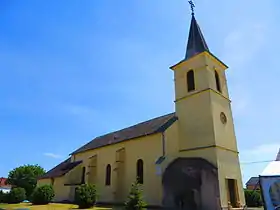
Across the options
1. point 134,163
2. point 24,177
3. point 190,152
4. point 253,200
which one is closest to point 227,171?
point 190,152

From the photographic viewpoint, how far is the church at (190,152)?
1895cm

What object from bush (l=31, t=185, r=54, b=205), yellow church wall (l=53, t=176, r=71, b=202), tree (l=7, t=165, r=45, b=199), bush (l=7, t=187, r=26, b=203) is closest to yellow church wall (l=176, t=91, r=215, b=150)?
bush (l=31, t=185, r=54, b=205)

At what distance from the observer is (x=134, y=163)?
23625mm

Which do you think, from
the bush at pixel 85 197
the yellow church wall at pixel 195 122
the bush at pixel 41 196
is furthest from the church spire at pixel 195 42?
the bush at pixel 41 196

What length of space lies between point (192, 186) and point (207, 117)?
233 inches

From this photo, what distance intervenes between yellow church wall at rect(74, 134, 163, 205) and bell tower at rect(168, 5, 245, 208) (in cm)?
268

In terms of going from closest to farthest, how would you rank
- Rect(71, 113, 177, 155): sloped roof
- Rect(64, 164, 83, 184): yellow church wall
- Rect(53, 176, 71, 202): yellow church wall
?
Rect(71, 113, 177, 155): sloped roof → Rect(53, 176, 71, 202): yellow church wall → Rect(64, 164, 83, 184): yellow church wall

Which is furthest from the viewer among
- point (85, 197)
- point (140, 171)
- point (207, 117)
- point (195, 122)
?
point (140, 171)

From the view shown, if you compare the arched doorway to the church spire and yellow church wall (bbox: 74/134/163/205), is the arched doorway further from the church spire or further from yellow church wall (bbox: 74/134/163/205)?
the church spire

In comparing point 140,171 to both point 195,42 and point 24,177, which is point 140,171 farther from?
point 24,177

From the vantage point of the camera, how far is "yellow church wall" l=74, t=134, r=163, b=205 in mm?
20766

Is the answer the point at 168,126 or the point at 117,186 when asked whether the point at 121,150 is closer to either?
the point at 117,186

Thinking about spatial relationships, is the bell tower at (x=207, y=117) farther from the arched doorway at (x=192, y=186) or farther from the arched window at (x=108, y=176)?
the arched window at (x=108, y=176)

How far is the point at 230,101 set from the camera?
24.3 m
